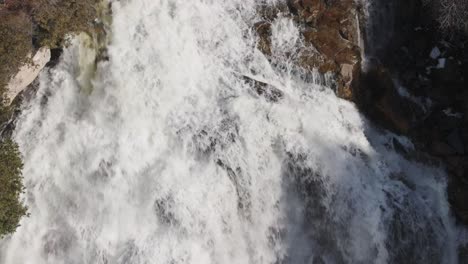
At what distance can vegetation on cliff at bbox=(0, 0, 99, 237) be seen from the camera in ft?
40.7

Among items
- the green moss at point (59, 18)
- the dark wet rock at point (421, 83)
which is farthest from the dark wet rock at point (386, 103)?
the green moss at point (59, 18)

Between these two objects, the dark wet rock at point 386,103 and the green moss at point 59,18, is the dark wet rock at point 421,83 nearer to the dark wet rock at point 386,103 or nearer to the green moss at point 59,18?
the dark wet rock at point 386,103

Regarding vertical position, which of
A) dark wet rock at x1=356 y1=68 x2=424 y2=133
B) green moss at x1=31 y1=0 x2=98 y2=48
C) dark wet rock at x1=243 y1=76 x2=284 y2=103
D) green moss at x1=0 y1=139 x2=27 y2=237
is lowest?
green moss at x1=0 y1=139 x2=27 y2=237

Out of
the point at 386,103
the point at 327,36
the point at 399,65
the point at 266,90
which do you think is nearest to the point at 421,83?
the point at 399,65

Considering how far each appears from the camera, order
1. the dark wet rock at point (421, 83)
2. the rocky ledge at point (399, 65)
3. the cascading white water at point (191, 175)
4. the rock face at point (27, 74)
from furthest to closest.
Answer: the rocky ledge at point (399, 65)
the dark wet rock at point (421, 83)
the rock face at point (27, 74)
the cascading white water at point (191, 175)

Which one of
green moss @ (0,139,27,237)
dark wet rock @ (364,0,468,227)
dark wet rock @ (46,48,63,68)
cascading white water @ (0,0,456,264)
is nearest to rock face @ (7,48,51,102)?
dark wet rock @ (46,48,63,68)

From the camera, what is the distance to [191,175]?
13.2 m

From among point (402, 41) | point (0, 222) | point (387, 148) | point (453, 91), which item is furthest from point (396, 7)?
point (0, 222)

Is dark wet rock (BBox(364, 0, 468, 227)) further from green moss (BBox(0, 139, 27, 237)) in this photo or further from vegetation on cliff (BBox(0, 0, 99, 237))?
green moss (BBox(0, 139, 27, 237))

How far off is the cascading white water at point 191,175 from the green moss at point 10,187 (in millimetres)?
524

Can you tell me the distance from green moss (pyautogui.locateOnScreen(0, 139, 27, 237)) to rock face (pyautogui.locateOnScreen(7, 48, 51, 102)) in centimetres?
150

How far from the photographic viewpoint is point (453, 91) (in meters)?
15.8

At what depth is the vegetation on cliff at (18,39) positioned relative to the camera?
1239cm

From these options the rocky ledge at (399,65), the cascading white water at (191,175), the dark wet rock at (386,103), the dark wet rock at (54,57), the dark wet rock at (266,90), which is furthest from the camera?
the dark wet rock at (386,103)
